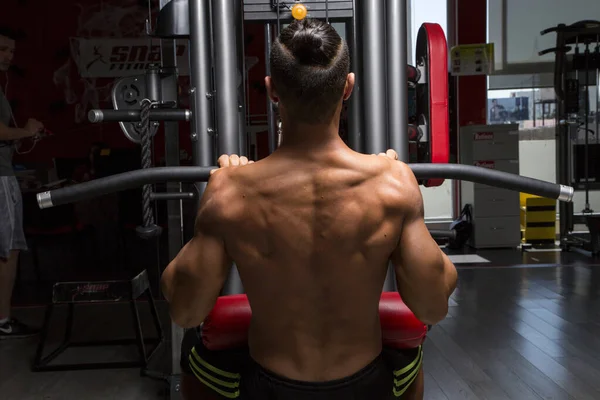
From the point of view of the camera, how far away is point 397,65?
5.98 ft

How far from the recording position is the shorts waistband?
120cm

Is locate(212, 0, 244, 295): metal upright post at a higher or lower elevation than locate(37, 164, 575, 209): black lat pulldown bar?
higher

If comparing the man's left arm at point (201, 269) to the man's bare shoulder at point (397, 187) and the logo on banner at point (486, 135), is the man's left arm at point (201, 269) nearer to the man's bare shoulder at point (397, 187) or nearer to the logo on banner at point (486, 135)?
the man's bare shoulder at point (397, 187)

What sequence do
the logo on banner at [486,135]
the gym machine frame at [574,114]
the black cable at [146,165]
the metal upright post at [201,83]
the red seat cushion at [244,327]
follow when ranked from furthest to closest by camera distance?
the logo on banner at [486,135] → the gym machine frame at [574,114] → the metal upright post at [201,83] → the black cable at [146,165] → the red seat cushion at [244,327]

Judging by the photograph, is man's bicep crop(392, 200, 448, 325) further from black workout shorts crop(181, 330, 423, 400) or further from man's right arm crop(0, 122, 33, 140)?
man's right arm crop(0, 122, 33, 140)

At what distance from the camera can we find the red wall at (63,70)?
647 cm

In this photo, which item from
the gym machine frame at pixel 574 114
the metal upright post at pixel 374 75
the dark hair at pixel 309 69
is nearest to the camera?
the dark hair at pixel 309 69

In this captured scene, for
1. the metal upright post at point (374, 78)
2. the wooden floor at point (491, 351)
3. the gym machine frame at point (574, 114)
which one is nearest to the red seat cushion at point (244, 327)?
the metal upright post at point (374, 78)

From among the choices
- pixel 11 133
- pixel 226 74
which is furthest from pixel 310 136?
pixel 11 133

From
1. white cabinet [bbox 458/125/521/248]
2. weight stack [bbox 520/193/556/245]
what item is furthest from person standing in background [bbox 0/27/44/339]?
weight stack [bbox 520/193/556/245]

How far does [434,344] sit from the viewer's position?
142 inches

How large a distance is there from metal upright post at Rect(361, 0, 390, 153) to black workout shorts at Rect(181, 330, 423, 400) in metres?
0.68

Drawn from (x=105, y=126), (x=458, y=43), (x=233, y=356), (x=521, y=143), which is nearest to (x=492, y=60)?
(x=458, y=43)

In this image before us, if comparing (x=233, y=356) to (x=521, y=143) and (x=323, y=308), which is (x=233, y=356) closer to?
(x=323, y=308)
